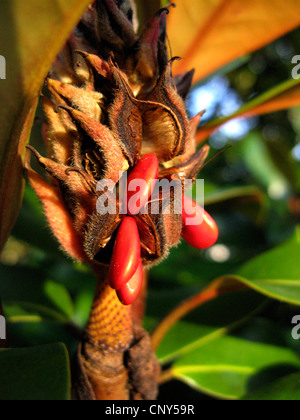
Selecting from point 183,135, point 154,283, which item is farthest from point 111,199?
point 154,283

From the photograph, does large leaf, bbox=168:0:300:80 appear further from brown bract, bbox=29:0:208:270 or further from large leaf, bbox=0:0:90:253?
large leaf, bbox=0:0:90:253

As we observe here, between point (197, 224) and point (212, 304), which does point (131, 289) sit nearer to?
point (197, 224)

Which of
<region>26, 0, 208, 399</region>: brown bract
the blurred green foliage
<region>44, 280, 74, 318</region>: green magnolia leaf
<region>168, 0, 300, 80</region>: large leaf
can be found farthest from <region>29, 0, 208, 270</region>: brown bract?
<region>44, 280, 74, 318</region>: green magnolia leaf

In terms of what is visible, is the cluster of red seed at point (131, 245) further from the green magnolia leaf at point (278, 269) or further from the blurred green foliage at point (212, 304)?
the green magnolia leaf at point (278, 269)

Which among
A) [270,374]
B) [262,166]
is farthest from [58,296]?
[262,166]

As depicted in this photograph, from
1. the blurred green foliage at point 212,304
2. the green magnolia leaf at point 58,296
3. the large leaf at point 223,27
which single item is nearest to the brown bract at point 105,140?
the blurred green foliage at point 212,304

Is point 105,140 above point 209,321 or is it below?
above
